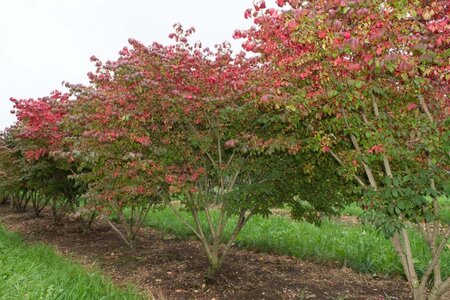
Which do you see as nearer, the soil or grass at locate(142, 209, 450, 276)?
the soil

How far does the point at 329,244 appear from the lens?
23.4 feet

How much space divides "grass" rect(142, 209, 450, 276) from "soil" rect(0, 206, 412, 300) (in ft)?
0.58

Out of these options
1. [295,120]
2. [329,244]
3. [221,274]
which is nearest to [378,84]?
[295,120]

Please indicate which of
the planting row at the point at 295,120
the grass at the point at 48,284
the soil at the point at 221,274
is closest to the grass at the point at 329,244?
the soil at the point at 221,274

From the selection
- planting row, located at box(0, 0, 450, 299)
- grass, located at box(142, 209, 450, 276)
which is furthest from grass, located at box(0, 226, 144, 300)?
grass, located at box(142, 209, 450, 276)

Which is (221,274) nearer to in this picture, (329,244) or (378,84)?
(329,244)

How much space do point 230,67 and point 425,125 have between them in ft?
8.32

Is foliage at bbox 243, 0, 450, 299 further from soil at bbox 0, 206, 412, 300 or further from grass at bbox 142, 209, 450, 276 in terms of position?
grass at bbox 142, 209, 450, 276

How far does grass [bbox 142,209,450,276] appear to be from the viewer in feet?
20.0

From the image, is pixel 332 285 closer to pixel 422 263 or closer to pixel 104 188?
pixel 422 263

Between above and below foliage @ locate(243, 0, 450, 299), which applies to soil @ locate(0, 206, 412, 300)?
below

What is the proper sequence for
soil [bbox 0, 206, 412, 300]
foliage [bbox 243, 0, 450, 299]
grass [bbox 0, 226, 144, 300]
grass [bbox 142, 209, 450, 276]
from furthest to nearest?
grass [bbox 142, 209, 450, 276] → soil [bbox 0, 206, 412, 300] → grass [bbox 0, 226, 144, 300] → foliage [bbox 243, 0, 450, 299]

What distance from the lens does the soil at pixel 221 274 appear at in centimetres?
524

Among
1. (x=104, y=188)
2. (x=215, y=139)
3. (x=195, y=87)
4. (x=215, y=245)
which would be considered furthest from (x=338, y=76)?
(x=104, y=188)
